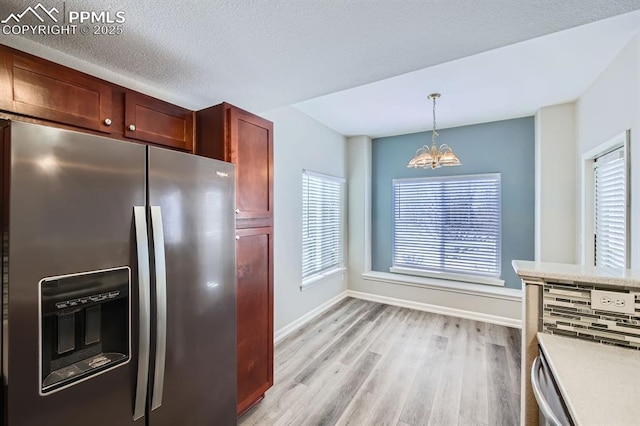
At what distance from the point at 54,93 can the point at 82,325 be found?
1.19 m

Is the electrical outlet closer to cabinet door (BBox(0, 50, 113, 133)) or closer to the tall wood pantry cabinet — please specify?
the tall wood pantry cabinet

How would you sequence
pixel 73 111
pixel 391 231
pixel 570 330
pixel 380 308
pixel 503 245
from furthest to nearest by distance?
pixel 391 231 → pixel 380 308 → pixel 503 245 → pixel 73 111 → pixel 570 330

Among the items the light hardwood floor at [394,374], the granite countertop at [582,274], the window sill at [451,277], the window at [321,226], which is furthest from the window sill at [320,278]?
the granite countertop at [582,274]

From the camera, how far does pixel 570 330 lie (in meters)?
1.25

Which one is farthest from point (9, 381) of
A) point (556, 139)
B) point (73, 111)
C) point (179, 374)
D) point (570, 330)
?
point (556, 139)

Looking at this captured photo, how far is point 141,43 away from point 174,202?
92cm

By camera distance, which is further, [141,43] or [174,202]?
[141,43]

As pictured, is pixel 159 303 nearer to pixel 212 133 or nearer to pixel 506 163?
pixel 212 133

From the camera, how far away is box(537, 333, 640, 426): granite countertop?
0.79 metres

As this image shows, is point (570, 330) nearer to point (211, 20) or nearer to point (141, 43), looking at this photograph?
point (211, 20)

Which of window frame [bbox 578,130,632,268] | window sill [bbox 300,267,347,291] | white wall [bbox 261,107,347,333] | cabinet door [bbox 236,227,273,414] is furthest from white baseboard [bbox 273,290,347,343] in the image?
window frame [bbox 578,130,632,268]

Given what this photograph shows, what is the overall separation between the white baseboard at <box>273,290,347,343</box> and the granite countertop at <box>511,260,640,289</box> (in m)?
2.54

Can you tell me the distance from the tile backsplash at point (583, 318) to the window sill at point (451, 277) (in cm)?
301

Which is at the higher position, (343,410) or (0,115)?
(0,115)
